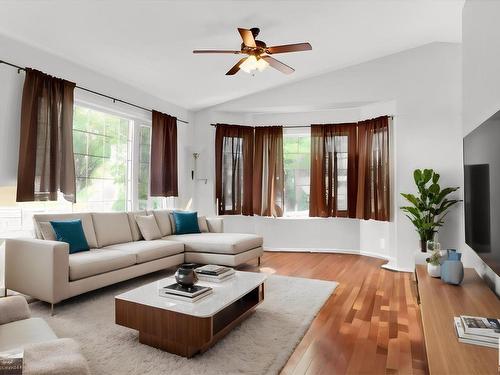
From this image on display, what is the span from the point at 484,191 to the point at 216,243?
310cm

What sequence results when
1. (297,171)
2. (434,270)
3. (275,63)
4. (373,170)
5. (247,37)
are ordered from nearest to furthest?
(434,270), (247,37), (275,63), (373,170), (297,171)

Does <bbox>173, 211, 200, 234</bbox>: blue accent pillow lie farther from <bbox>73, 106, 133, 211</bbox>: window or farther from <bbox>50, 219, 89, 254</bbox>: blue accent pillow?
<bbox>50, 219, 89, 254</bbox>: blue accent pillow

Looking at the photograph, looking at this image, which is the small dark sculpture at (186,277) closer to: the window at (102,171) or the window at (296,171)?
the window at (102,171)

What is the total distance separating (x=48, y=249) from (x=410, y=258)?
14.9 feet

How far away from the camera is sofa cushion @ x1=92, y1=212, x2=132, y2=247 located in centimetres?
409

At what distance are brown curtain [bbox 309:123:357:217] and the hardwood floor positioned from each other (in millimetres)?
1513

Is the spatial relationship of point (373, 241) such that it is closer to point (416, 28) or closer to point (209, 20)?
point (416, 28)

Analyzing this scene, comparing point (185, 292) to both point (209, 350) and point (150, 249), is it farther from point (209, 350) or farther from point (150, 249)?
point (150, 249)

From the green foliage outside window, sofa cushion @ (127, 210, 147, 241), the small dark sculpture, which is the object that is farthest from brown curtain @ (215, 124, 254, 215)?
the small dark sculpture

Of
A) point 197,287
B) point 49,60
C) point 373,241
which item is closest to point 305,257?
point 373,241

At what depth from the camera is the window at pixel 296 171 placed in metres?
6.48

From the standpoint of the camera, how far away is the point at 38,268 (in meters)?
3.07

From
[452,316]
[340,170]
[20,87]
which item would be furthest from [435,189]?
[20,87]

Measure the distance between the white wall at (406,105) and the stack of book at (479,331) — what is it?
3.51 metres
